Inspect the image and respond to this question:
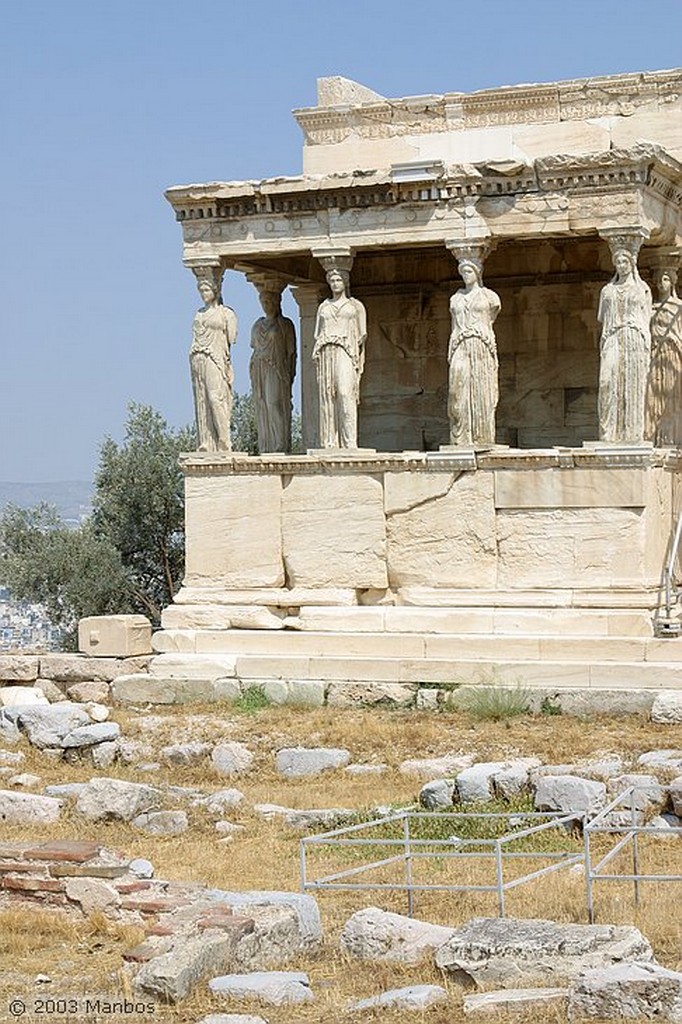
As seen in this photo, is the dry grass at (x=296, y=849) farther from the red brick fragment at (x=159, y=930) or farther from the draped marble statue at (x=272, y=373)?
the draped marble statue at (x=272, y=373)

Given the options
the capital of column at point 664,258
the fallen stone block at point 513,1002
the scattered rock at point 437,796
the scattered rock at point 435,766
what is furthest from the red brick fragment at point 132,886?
the capital of column at point 664,258

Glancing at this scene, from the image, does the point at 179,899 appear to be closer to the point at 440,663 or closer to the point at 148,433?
the point at 440,663

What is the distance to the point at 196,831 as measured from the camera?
1251 cm

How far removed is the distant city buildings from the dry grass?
10.7m

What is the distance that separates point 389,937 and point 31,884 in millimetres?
2136

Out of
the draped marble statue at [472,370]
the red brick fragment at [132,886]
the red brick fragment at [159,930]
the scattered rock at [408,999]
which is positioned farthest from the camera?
the draped marble statue at [472,370]

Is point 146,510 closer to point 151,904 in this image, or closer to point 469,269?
point 469,269

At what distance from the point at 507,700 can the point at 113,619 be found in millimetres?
4341

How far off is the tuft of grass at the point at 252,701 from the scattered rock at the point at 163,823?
3.93 metres

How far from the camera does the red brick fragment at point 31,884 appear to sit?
9867 mm

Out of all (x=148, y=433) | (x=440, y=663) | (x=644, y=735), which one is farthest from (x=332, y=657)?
(x=148, y=433)

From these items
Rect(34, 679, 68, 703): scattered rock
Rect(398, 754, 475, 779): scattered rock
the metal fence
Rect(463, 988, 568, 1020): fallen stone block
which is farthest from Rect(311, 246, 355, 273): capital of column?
Rect(463, 988, 568, 1020): fallen stone block

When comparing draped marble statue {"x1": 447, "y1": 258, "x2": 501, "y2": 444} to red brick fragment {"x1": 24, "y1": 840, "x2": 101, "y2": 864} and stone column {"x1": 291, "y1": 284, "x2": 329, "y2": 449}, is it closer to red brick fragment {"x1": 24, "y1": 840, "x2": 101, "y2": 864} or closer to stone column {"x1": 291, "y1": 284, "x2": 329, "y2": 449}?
stone column {"x1": 291, "y1": 284, "x2": 329, "y2": 449}

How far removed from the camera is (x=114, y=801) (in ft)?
41.9
